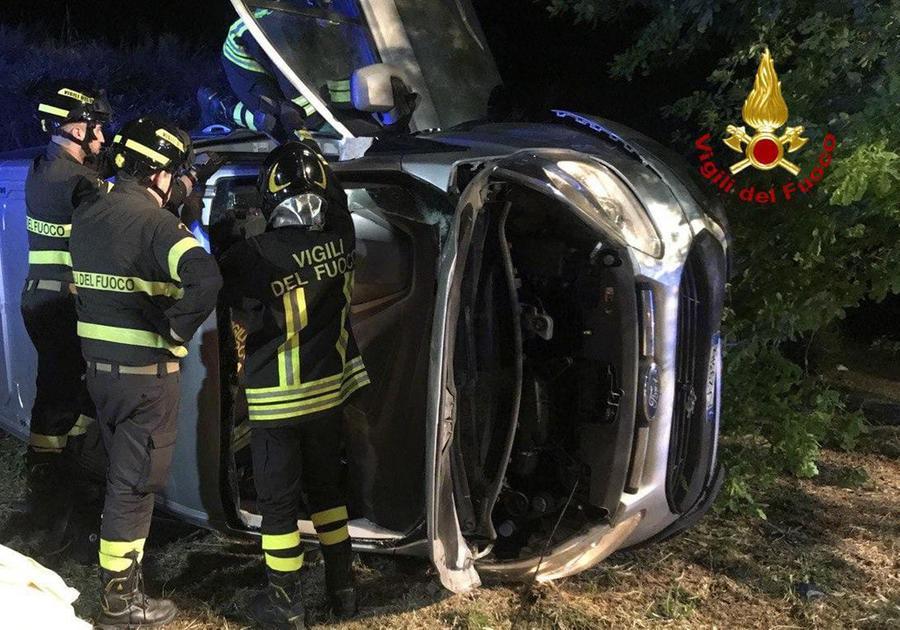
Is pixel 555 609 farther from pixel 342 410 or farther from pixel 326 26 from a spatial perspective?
pixel 326 26

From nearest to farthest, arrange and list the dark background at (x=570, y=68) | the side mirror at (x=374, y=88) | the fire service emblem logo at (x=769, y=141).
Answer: the side mirror at (x=374, y=88), the fire service emblem logo at (x=769, y=141), the dark background at (x=570, y=68)

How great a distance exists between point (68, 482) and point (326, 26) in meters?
2.36

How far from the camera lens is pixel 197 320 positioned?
294 cm

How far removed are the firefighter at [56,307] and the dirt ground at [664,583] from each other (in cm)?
30

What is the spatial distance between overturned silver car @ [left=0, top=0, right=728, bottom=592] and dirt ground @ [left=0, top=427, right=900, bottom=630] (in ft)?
0.98

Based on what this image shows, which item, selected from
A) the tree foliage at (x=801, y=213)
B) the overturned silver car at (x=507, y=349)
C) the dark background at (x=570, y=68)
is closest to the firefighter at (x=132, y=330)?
the overturned silver car at (x=507, y=349)

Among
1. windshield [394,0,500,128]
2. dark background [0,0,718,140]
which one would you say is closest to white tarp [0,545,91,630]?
windshield [394,0,500,128]

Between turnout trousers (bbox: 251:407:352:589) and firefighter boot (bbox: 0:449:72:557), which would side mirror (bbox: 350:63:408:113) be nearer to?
turnout trousers (bbox: 251:407:352:589)

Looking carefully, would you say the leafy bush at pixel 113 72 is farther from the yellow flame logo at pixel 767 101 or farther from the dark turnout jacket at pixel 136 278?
the yellow flame logo at pixel 767 101

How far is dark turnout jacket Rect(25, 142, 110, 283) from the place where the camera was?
3.57 metres

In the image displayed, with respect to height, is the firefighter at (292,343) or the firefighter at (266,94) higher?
the firefighter at (266,94)

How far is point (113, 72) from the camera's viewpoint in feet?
32.1

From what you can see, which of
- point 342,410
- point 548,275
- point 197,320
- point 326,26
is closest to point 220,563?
point 342,410

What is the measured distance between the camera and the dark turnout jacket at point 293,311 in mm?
3008
